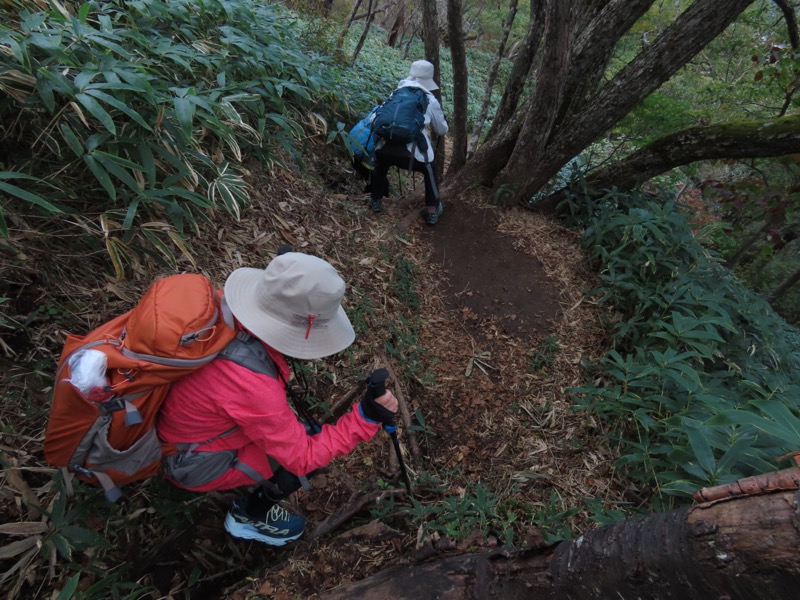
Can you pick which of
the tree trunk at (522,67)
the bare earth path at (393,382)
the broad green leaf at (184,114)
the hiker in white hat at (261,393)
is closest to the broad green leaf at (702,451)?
the bare earth path at (393,382)

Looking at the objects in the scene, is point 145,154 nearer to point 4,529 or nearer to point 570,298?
point 4,529

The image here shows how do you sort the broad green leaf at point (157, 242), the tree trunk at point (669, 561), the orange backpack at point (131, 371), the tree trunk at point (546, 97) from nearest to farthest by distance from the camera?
the tree trunk at point (669, 561), the orange backpack at point (131, 371), the broad green leaf at point (157, 242), the tree trunk at point (546, 97)

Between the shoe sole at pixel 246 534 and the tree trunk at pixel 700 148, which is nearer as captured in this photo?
the shoe sole at pixel 246 534

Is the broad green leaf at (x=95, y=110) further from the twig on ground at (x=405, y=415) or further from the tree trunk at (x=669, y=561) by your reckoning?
the tree trunk at (x=669, y=561)

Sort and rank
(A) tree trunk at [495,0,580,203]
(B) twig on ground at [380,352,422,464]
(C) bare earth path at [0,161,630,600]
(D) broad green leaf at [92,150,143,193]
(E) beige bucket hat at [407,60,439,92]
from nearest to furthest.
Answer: (C) bare earth path at [0,161,630,600] < (D) broad green leaf at [92,150,143,193] < (B) twig on ground at [380,352,422,464] < (A) tree trunk at [495,0,580,203] < (E) beige bucket hat at [407,60,439,92]

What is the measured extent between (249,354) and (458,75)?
15.5 ft

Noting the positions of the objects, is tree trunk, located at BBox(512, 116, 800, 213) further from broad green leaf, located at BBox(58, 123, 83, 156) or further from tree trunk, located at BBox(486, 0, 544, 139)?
broad green leaf, located at BBox(58, 123, 83, 156)

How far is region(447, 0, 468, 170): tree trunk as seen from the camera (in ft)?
15.4

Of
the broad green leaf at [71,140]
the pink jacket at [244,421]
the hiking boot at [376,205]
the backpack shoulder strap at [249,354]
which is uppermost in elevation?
the broad green leaf at [71,140]

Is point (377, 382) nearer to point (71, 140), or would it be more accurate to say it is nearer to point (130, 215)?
point (130, 215)

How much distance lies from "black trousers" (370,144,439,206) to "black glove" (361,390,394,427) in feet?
10.8

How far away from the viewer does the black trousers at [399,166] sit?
4.59 m

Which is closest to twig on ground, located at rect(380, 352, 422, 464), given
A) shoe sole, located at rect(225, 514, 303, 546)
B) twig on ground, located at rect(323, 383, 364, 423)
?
twig on ground, located at rect(323, 383, 364, 423)

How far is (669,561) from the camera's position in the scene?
3.39 feet
